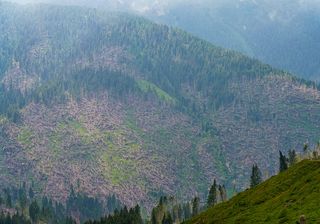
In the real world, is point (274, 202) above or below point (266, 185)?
below

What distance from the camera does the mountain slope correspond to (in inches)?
4457

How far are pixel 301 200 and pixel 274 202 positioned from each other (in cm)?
1224

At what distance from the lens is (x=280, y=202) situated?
128 m

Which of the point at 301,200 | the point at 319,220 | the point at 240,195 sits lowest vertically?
the point at 319,220

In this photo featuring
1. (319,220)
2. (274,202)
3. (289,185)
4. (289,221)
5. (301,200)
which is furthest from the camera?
(289,185)

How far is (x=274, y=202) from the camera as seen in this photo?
432ft

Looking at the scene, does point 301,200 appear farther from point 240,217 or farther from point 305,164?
point 305,164

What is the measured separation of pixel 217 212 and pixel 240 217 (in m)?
26.6

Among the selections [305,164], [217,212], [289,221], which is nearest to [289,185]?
[305,164]

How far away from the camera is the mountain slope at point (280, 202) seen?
11320 centimetres

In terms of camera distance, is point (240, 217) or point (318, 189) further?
point (240, 217)

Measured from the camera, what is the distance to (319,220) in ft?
324

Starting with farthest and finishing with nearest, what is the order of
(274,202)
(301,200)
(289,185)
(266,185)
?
(266,185) → (289,185) → (274,202) → (301,200)

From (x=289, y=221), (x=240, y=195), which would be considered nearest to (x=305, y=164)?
(x=240, y=195)
